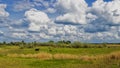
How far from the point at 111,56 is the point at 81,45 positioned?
64605 mm

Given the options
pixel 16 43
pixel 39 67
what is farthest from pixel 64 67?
pixel 16 43

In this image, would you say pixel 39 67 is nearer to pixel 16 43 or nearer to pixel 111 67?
pixel 111 67

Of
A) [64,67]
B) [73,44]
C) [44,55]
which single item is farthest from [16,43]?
[64,67]

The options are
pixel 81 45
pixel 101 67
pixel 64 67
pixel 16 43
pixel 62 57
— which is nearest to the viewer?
pixel 101 67

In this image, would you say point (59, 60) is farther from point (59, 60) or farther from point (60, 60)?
point (60, 60)

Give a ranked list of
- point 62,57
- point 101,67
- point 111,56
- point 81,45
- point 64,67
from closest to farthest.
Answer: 1. point 101,67
2. point 64,67
3. point 111,56
4. point 62,57
5. point 81,45

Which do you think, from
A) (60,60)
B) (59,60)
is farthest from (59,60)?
(60,60)

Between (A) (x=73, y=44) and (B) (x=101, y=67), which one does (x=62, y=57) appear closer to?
(B) (x=101, y=67)

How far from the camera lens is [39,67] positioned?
30.6 m

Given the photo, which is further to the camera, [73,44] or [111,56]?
[73,44]

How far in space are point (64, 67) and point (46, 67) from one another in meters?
2.22

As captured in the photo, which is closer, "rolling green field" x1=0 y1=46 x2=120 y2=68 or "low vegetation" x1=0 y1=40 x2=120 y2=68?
"rolling green field" x1=0 y1=46 x2=120 y2=68

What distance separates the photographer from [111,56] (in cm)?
4134

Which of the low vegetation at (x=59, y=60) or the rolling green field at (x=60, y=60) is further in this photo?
the low vegetation at (x=59, y=60)
